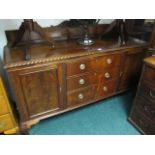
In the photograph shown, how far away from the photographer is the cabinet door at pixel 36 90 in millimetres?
1168

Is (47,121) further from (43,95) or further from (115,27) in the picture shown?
(115,27)

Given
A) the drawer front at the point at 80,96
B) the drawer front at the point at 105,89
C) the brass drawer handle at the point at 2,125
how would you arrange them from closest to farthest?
1. the brass drawer handle at the point at 2,125
2. the drawer front at the point at 80,96
3. the drawer front at the point at 105,89

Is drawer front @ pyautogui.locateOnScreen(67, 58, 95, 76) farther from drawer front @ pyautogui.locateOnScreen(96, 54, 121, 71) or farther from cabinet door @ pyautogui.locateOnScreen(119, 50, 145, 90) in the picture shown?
cabinet door @ pyautogui.locateOnScreen(119, 50, 145, 90)

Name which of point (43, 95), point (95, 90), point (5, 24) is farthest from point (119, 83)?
point (5, 24)

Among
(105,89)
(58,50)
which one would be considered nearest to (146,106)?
(105,89)

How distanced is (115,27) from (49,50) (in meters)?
0.81

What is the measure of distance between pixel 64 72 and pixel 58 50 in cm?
21

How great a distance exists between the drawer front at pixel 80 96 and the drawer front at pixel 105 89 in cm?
8

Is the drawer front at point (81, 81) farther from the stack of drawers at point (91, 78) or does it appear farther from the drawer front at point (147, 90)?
the drawer front at point (147, 90)

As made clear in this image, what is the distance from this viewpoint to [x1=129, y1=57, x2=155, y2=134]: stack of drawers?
49.6 inches

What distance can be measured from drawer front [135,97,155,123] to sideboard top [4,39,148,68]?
21.6 inches

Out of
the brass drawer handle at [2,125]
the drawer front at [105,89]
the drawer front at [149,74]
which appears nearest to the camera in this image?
the drawer front at [149,74]

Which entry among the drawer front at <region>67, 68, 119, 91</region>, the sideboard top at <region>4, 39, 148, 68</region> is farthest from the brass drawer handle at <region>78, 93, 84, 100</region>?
the sideboard top at <region>4, 39, 148, 68</region>

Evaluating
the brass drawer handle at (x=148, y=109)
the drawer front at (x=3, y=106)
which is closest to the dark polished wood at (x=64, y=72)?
the drawer front at (x=3, y=106)
